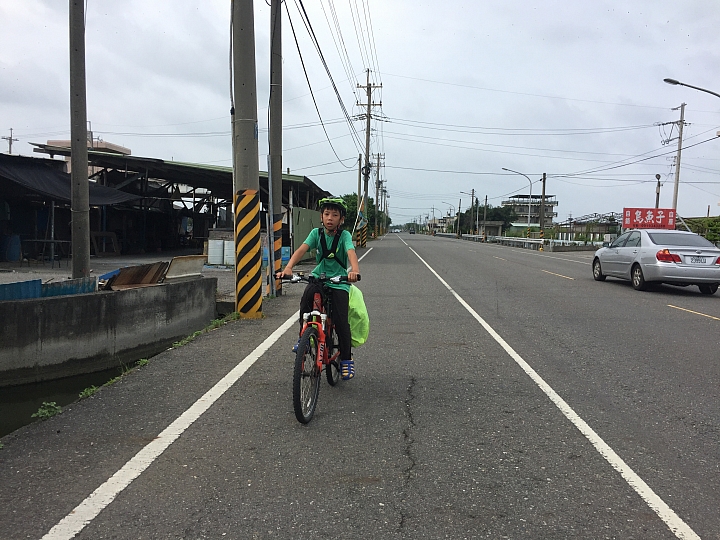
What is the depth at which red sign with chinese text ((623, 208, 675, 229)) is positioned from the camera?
40.9m

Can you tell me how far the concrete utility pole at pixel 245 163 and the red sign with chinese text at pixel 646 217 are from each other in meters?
38.1

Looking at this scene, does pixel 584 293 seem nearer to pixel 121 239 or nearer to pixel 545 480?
pixel 545 480

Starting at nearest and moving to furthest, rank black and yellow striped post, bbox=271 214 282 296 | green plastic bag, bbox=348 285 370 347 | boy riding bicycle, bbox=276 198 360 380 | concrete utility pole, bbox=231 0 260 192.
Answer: boy riding bicycle, bbox=276 198 360 380 < green plastic bag, bbox=348 285 370 347 < concrete utility pole, bbox=231 0 260 192 < black and yellow striped post, bbox=271 214 282 296

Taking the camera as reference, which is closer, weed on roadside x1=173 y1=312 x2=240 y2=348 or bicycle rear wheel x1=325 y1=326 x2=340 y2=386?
bicycle rear wheel x1=325 y1=326 x2=340 y2=386

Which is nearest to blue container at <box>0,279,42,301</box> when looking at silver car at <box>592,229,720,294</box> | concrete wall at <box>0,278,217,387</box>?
concrete wall at <box>0,278,217,387</box>

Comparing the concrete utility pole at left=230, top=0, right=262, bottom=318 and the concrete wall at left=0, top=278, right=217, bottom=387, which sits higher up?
the concrete utility pole at left=230, top=0, right=262, bottom=318

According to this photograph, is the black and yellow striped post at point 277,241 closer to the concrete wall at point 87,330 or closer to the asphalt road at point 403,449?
the concrete wall at point 87,330

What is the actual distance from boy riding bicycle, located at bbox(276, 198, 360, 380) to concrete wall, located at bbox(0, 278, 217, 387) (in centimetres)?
409

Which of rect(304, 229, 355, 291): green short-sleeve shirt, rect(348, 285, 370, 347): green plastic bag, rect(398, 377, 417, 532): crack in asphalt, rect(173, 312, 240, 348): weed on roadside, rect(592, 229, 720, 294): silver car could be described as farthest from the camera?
rect(592, 229, 720, 294): silver car

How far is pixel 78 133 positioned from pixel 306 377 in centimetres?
776

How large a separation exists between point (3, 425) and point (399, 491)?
455 centimetres

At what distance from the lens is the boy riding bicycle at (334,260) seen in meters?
5.13

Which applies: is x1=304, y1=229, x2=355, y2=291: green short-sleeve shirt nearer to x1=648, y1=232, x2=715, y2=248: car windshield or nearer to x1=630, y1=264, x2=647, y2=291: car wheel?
x1=630, y1=264, x2=647, y2=291: car wheel

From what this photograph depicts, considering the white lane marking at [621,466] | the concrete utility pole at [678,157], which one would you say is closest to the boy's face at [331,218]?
the white lane marking at [621,466]
